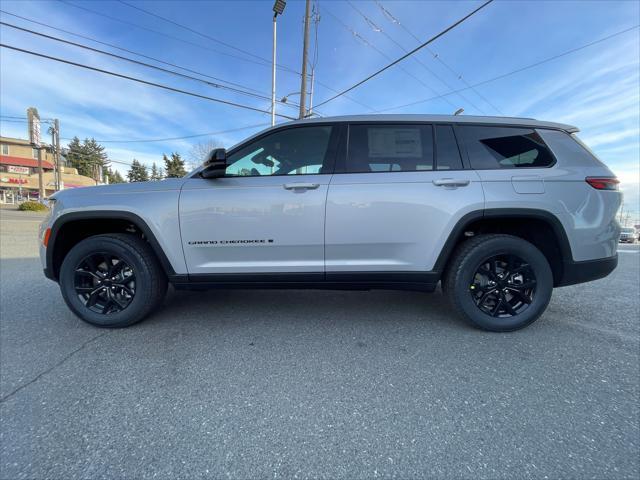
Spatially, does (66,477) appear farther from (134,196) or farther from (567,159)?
(567,159)

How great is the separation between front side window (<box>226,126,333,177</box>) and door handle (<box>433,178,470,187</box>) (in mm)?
912

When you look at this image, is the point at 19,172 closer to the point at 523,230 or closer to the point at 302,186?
the point at 302,186

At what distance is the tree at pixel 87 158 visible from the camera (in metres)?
62.7

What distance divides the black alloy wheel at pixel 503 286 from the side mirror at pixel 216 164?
2.35 m

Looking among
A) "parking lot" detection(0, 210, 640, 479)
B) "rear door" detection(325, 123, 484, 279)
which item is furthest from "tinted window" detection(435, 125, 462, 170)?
"parking lot" detection(0, 210, 640, 479)

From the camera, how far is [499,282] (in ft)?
8.05

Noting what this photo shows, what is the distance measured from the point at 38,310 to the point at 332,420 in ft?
10.9

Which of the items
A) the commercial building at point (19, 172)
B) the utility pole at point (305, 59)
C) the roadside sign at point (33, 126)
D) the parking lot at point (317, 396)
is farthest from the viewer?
the commercial building at point (19, 172)

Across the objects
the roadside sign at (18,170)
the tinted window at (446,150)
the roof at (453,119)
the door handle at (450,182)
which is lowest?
the door handle at (450,182)

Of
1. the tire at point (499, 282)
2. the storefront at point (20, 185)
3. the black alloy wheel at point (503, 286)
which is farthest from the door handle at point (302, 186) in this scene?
the storefront at point (20, 185)

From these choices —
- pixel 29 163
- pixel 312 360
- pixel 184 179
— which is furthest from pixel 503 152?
pixel 29 163

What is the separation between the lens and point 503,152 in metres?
2.46

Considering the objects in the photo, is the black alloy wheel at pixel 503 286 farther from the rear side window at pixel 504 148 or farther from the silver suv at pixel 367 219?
the rear side window at pixel 504 148

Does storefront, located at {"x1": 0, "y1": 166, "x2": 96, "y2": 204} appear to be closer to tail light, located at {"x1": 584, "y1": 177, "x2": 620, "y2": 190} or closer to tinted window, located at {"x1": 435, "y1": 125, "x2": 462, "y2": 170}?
tinted window, located at {"x1": 435, "y1": 125, "x2": 462, "y2": 170}
